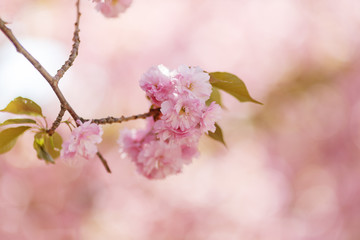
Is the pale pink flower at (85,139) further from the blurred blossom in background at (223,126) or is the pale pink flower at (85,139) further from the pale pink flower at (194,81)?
the blurred blossom in background at (223,126)

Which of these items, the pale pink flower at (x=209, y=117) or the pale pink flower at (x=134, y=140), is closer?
the pale pink flower at (x=209, y=117)

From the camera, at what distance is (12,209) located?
103 inches

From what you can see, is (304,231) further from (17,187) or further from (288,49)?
(17,187)

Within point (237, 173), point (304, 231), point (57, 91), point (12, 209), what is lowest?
point (57, 91)

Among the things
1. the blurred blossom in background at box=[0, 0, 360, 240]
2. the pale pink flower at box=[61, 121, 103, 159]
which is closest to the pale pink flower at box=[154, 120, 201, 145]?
the pale pink flower at box=[61, 121, 103, 159]

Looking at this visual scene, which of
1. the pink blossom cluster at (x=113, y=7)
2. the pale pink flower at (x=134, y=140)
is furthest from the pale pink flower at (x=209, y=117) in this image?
the pink blossom cluster at (x=113, y=7)

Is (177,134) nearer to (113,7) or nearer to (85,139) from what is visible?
(85,139)

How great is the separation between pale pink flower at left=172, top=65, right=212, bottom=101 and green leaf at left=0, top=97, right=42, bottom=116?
0.27m

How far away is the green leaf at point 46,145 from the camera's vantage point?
2.43ft

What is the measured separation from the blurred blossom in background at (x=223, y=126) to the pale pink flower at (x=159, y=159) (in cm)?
206

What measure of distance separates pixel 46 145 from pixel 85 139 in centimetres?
15

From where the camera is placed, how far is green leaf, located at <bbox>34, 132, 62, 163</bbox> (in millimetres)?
741

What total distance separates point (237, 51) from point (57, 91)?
9.61ft

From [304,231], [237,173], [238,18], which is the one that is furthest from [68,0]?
[304,231]
